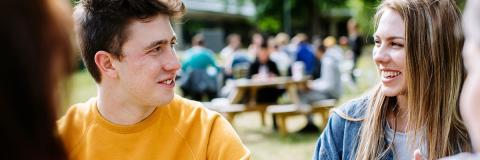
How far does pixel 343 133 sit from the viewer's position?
244 cm

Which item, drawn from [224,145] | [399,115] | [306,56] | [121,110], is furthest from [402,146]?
[306,56]

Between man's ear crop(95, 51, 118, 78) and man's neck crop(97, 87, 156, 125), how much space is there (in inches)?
3.0

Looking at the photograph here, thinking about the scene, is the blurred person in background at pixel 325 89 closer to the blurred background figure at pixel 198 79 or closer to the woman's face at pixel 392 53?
the blurred background figure at pixel 198 79

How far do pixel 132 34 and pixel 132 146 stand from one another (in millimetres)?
411

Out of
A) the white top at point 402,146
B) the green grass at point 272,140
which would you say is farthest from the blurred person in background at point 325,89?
the white top at point 402,146

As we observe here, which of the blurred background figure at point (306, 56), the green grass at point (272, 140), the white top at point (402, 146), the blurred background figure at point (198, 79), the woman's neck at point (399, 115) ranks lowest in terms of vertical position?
the green grass at point (272, 140)

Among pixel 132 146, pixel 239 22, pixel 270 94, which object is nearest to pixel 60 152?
pixel 132 146

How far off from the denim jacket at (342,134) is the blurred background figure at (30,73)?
5.18 feet

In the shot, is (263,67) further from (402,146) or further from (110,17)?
(110,17)

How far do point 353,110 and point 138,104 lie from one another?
89cm

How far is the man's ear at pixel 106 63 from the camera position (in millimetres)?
2227

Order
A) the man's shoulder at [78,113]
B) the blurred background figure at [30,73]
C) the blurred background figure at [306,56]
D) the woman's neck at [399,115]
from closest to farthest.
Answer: the blurred background figure at [30,73]
the man's shoulder at [78,113]
the woman's neck at [399,115]
the blurred background figure at [306,56]

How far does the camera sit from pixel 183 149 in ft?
7.09

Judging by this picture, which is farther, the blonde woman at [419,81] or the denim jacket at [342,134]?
the denim jacket at [342,134]
